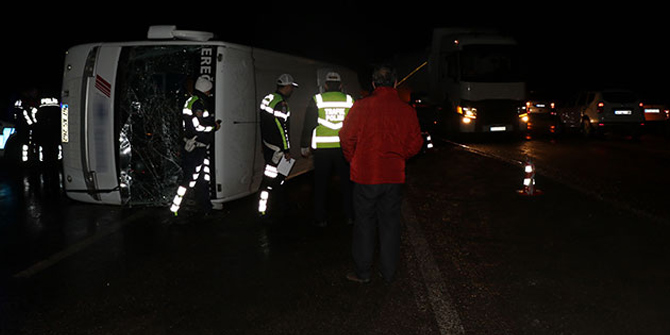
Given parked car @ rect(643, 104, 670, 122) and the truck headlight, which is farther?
parked car @ rect(643, 104, 670, 122)

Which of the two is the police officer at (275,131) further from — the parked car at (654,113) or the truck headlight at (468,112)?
the parked car at (654,113)

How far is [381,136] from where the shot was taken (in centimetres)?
528

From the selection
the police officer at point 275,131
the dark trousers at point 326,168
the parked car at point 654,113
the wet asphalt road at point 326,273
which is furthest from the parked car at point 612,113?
the dark trousers at point 326,168

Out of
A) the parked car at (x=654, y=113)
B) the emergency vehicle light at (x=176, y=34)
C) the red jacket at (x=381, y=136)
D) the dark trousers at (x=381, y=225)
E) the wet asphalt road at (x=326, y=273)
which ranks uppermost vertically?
the emergency vehicle light at (x=176, y=34)

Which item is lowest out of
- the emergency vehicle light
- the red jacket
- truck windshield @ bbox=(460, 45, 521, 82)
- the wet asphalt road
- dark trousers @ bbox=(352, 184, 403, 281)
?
the wet asphalt road

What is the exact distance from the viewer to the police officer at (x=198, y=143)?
7.74 metres

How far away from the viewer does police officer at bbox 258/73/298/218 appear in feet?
25.7

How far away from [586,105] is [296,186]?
13690 millimetres

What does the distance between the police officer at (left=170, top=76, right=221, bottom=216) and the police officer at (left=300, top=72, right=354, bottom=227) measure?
1270 mm

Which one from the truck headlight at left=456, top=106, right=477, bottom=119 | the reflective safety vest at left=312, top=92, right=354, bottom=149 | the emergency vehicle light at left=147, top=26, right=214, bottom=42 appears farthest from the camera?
the truck headlight at left=456, top=106, right=477, bottom=119

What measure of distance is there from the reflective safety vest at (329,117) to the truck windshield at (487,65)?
13329mm

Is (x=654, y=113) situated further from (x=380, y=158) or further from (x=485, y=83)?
(x=380, y=158)

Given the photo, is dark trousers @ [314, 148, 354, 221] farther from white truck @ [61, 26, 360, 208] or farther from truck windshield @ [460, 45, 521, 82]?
truck windshield @ [460, 45, 521, 82]

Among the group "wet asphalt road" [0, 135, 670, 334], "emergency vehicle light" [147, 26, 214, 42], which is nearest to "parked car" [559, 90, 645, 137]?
"wet asphalt road" [0, 135, 670, 334]
